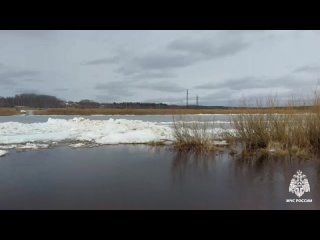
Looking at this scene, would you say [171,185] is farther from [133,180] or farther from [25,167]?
[25,167]

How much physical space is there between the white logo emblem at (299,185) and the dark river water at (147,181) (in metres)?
0.09

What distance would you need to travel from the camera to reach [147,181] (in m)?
5.44

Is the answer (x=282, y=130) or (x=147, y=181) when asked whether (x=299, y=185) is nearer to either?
(x=147, y=181)

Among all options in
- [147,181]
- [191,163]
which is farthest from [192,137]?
[147,181]

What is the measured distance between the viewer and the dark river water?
4395 mm

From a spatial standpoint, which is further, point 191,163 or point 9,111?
point 9,111

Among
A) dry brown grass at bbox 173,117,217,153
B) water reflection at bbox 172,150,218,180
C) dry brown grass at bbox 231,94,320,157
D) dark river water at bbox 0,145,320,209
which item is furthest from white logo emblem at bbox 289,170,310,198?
dry brown grass at bbox 173,117,217,153

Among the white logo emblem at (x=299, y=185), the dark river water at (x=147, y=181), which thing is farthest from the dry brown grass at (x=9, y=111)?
the white logo emblem at (x=299, y=185)

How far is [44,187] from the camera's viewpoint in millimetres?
5148

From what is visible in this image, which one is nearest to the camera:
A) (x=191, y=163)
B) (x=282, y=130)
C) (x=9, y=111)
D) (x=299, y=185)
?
(x=299, y=185)

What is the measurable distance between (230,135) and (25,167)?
5.72 metres

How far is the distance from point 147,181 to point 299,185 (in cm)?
264

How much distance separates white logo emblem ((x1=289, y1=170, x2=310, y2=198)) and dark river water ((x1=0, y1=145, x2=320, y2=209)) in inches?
3.7

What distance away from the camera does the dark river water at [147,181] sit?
14.4 ft
